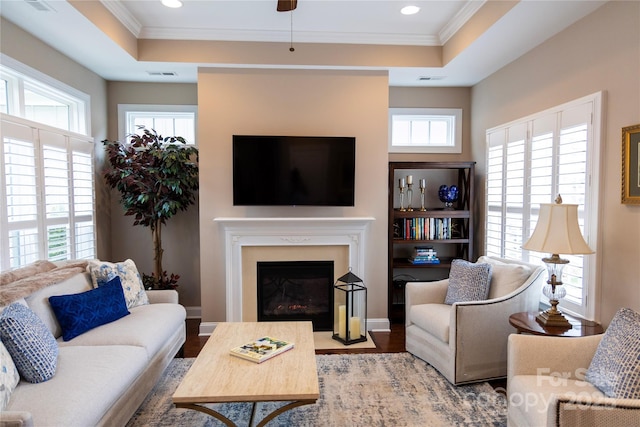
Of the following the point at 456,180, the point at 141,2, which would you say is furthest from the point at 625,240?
the point at 141,2

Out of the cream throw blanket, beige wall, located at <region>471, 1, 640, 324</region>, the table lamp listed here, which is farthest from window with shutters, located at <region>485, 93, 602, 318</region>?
the cream throw blanket

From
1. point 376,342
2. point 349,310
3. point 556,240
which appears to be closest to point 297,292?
point 349,310

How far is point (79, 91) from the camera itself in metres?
3.80

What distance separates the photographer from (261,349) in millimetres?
2396

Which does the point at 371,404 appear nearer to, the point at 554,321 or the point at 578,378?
the point at 578,378

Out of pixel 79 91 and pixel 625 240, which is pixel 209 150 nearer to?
pixel 79 91

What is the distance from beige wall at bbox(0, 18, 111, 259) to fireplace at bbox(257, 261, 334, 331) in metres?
1.92

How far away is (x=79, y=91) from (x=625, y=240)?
15.9ft

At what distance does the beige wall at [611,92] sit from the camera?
242cm

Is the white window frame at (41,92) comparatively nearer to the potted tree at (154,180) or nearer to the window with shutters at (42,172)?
the window with shutters at (42,172)

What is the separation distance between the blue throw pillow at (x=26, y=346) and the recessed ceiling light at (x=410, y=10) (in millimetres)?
3538

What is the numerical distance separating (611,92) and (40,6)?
403cm

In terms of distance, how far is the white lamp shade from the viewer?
2.47m

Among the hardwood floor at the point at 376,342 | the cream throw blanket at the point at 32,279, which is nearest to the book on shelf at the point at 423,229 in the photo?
the hardwood floor at the point at 376,342
